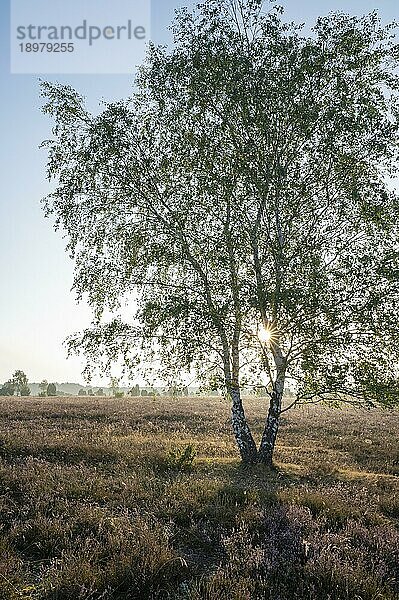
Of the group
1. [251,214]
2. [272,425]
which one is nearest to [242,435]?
[272,425]

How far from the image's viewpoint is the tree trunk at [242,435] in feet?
54.4

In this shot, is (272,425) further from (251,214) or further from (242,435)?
(251,214)

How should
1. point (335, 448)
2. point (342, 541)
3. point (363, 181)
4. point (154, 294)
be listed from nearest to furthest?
point (342, 541)
point (363, 181)
point (154, 294)
point (335, 448)

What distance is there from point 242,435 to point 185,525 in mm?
7726

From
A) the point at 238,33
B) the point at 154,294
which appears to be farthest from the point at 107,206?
the point at 238,33

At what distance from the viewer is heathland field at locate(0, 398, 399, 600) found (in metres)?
6.41

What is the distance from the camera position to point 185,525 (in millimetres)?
9328

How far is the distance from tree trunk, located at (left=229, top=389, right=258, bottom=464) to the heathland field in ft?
1.73

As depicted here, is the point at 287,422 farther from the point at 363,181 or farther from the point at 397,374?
the point at 363,181

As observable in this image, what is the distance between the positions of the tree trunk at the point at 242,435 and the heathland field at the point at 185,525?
528 mm

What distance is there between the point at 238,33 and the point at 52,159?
7493mm

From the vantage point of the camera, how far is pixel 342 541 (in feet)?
26.2

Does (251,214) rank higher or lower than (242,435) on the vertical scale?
higher

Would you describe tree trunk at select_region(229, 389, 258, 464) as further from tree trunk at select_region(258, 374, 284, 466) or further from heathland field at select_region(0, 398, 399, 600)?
heathland field at select_region(0, 398, 399, 600)
